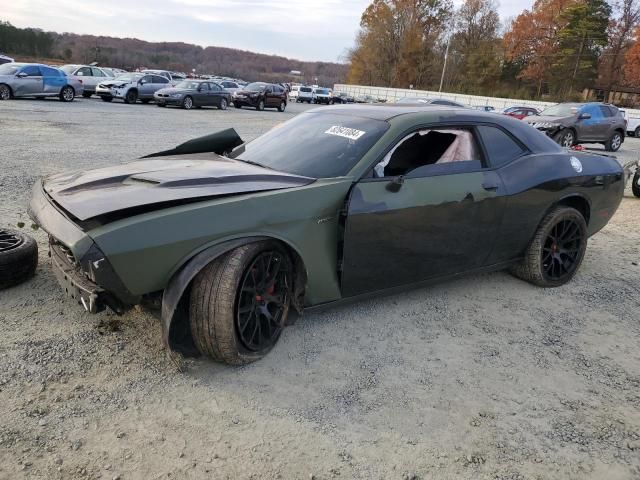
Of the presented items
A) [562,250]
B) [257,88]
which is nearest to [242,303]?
[562,250]

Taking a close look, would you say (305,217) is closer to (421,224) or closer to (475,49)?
(421,224)

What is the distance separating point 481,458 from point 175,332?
5.60ft

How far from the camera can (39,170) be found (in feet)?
24.0

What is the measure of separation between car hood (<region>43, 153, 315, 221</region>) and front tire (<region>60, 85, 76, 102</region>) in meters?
19.0

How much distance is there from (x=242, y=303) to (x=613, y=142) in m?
18.1

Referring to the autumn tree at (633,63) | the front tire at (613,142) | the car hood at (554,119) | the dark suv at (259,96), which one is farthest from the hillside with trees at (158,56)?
the front tire at (613,142)

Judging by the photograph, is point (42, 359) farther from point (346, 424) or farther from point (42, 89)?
point (42, 89)

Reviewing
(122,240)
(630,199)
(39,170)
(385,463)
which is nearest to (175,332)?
(122,240)

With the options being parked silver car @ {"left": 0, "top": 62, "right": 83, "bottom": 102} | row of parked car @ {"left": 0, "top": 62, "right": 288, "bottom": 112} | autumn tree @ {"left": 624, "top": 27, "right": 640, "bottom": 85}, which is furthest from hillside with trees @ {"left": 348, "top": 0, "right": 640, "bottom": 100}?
parked silver car @ {"left": 0, "top": 62, "right": 83, "bottom": 102}

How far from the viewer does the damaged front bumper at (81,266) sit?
244 cm

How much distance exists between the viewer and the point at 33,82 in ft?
61.2

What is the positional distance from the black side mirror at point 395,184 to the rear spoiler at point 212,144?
160 cm

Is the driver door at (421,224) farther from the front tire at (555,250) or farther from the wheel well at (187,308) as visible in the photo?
the front tire at (555,250)

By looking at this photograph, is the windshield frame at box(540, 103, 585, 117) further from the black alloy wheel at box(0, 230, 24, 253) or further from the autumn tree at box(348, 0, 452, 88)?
the autumn tree at box(348, 0, 452, 88)
